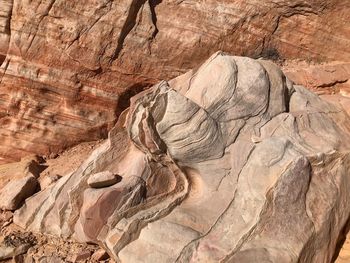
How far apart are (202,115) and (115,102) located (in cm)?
242

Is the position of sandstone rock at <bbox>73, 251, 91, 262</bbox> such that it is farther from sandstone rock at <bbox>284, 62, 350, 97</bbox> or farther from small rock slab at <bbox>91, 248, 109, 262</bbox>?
sandstone rock at <bbox>284, 62, 350, 97</bbox>

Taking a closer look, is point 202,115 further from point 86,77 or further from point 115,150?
point 86,77

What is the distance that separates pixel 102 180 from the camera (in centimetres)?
592

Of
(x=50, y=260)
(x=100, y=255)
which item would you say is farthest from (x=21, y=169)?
(x=100, y=255)

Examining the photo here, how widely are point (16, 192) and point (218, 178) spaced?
310 cm

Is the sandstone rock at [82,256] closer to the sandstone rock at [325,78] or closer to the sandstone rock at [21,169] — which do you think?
the sandstone rock at [21,169]

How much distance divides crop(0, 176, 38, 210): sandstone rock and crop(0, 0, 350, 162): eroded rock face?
3.27 feet

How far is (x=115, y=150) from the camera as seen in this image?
21.5 feet

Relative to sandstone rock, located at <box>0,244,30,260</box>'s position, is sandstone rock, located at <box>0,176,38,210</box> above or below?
above

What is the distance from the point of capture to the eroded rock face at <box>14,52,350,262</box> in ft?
17.0

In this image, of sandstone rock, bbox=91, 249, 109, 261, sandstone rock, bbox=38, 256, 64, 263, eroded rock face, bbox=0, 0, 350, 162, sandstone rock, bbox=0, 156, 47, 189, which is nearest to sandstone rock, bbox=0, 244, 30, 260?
sandstone rock, bbox=38, 256, 64, 263

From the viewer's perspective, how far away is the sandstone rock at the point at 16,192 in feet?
22.4

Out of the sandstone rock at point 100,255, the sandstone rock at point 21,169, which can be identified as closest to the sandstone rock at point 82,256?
the sandstone rock at point 100,255

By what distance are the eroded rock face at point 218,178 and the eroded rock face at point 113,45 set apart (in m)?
1.21
